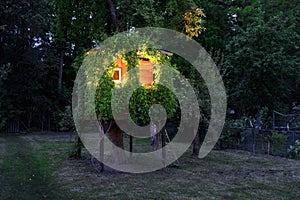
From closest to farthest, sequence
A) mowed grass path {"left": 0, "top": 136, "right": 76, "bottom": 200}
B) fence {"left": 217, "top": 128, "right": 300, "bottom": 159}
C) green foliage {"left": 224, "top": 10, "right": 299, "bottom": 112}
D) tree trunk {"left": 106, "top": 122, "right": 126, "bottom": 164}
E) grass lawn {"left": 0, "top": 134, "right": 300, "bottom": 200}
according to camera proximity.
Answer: mowed grass path {"left": 0, "top": 136, "right": 76, "bottom": 200} < grass lawn {"left": 0, "top": 134, "right": 300, "bottom": 200} < tree trunk {"left": 106, "top": 122, "right": 126, "bottom": 164} < fence {"left": 217, "top": 128, "right": 300, "bottom": 159} < green foliage {"left": 224, "top": 10, "right": 299, "bottom": 112}

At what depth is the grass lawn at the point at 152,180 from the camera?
5.91 meters

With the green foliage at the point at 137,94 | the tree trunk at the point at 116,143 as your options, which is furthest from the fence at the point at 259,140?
the green foliage at the point at 137,94

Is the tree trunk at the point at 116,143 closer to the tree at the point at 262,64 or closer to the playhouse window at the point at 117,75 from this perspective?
the playhouse window at the point at 117,75

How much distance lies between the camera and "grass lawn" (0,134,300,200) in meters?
5.91

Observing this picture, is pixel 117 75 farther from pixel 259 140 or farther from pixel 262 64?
pixel 262 64

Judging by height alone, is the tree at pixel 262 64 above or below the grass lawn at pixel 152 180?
above

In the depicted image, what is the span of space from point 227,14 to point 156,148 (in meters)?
13.0

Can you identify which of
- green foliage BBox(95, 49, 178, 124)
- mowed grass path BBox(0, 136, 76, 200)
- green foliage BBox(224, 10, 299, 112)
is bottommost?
mowed grass path BBox(0, 136, 76, 200)

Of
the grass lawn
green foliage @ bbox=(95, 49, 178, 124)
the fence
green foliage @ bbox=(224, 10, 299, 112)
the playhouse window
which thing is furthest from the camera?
green foliage @ bbox=(224, 10, 299, 112)

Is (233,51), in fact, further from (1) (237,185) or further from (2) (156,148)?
(1) (237,185)

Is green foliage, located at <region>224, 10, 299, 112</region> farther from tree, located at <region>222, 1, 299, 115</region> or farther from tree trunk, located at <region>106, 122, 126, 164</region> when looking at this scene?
tree trunk, located at <region>106, 122, 126, 164</region>

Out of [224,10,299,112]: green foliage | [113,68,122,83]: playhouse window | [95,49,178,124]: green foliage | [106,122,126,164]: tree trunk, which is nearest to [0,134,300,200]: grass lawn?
[106,122,126,164]: tree trunk

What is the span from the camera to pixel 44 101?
22.9 m

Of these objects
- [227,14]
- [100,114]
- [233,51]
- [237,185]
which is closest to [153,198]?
[237,185]
